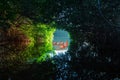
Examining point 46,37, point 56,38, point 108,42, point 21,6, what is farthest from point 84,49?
point 56,38

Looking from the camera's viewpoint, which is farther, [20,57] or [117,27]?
[20,57]

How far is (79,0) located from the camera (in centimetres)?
555

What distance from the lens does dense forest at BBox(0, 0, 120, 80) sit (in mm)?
5488

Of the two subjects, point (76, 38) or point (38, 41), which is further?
point (38, 41)

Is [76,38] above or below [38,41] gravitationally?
above

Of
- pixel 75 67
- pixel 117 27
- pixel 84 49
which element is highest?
pixel 117 27

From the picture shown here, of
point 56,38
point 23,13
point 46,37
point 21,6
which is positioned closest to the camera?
point 21,6

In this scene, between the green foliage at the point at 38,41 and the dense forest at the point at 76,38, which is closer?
the dense forest at the point at 76,38

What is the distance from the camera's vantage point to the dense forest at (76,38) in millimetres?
5488

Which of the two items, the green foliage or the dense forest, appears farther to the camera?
the green foliage

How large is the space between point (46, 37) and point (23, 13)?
2.19 m

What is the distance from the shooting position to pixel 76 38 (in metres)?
6.05

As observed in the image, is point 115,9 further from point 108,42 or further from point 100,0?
point 108,42

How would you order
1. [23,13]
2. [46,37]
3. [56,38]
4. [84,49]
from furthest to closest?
1. [56,38]
2. [46,37]
3. [23,13]
4. [84,49]
